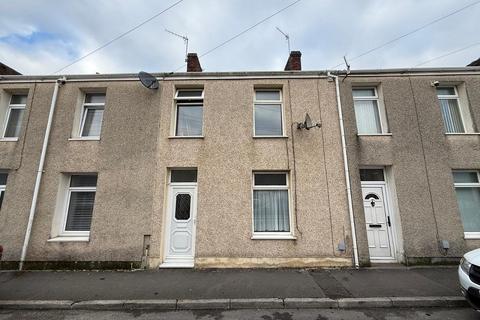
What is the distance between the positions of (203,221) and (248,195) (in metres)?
1.40

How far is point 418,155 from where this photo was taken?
6.65 m

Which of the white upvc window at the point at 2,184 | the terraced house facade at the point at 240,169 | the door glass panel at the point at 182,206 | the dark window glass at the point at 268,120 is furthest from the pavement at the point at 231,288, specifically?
the dark window glass at the point at 268,120

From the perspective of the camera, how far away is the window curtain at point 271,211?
658 centimetres

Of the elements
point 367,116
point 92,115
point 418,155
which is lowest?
point 418,155

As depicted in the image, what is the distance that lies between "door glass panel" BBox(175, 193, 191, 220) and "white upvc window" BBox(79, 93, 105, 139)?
3.17 meters

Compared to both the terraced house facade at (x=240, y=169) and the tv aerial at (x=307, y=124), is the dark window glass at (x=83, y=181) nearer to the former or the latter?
the terraced house facade at (x=240, y=169)

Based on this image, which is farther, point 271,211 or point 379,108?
point 379,108

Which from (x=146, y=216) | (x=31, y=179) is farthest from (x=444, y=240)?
(x=31, y=179)

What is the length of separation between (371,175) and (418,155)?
1.32 meters

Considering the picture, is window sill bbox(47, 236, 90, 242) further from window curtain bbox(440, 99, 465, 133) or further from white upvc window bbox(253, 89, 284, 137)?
window curtain bbox(440, 99, 465, 133)

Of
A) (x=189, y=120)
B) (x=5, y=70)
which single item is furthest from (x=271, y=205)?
(x=5, y=70)

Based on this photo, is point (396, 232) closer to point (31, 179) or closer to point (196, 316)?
point (196, 316)

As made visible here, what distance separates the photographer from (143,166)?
6742 mm

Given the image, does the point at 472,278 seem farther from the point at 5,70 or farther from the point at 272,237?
the point at 5,70
